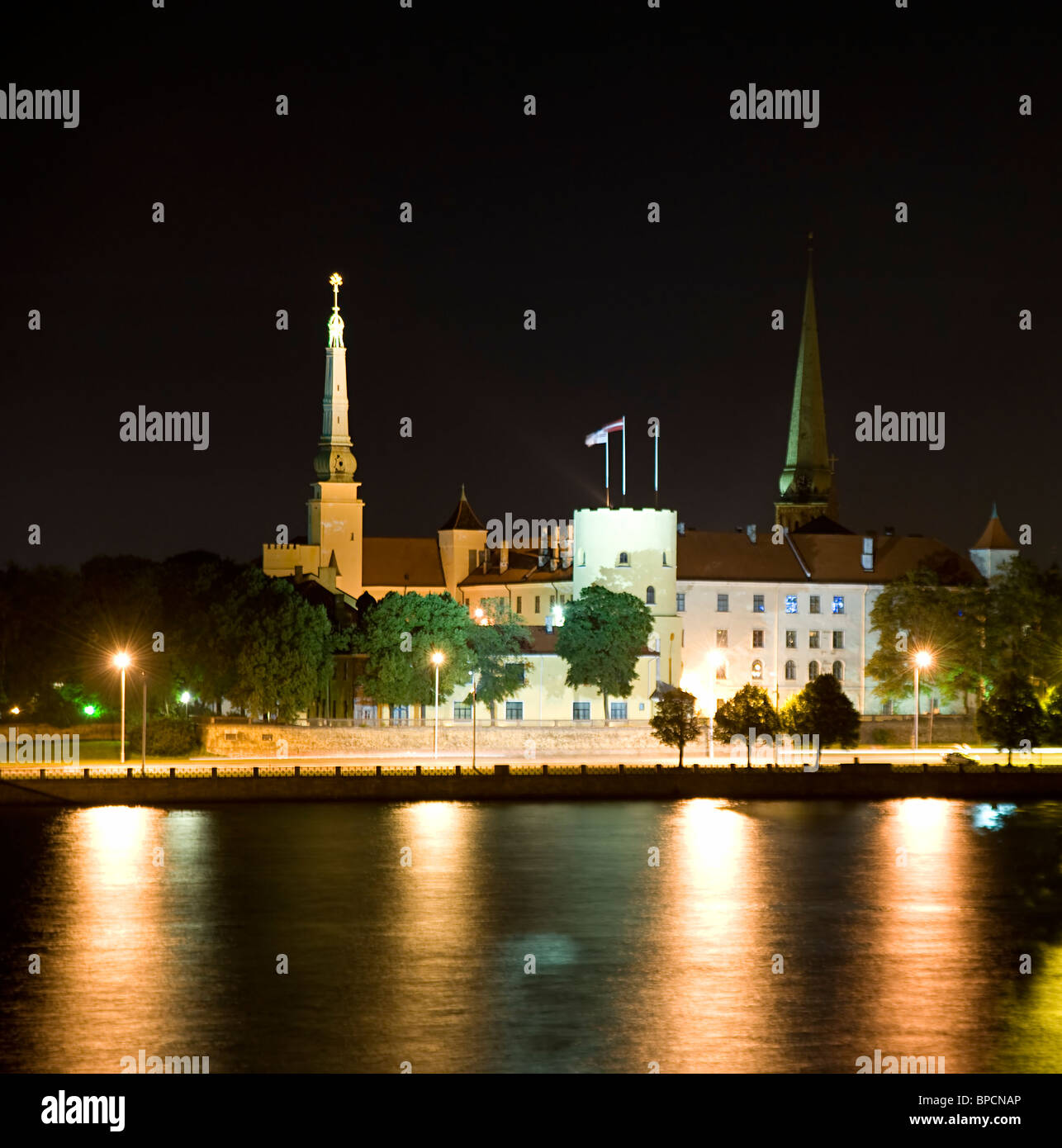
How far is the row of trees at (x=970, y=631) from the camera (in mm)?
99375

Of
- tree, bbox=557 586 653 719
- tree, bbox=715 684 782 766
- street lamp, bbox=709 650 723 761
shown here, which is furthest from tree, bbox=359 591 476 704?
tree, bbox=715 684 782 766

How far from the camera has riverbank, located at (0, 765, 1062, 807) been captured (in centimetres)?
7188

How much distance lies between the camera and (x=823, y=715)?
91812mm

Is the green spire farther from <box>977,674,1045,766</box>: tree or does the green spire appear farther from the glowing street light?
<box>977,674,1045,766</box>: tree

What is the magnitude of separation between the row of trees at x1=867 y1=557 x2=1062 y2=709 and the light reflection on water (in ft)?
86.0

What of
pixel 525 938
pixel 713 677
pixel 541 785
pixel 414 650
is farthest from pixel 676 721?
pixel 525 938

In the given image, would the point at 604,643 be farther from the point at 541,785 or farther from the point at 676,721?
the point at 541,785

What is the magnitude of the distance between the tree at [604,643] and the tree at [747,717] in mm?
7105

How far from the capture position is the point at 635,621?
9719cm

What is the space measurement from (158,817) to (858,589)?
55.8 metres

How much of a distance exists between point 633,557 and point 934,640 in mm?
15644
